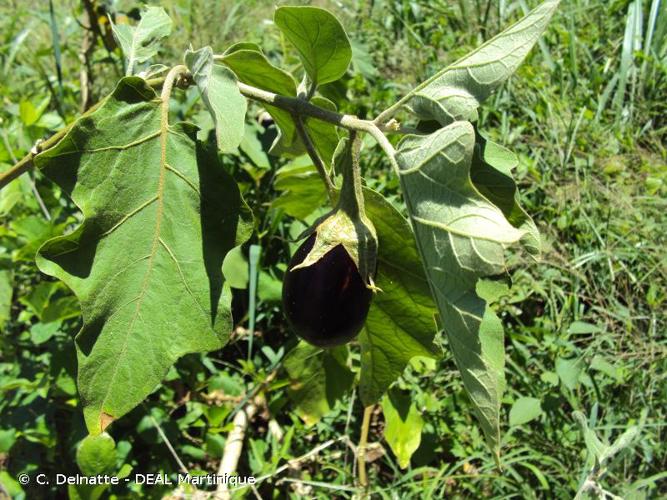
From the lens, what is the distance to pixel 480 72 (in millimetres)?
667

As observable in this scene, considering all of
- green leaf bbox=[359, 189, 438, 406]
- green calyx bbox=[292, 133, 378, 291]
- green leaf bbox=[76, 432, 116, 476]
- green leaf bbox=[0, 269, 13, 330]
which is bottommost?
green leaf bbox=[76, 432, 116, 476]

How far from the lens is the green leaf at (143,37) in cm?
92

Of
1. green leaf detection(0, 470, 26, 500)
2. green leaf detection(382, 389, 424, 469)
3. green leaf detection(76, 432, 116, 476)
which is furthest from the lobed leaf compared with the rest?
green leaf detection(0, 470, 26, 500)

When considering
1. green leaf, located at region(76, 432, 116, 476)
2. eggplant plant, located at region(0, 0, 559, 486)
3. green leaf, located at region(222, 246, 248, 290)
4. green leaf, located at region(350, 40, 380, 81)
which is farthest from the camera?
green leaf, located at region(350, 40, 380, 81)

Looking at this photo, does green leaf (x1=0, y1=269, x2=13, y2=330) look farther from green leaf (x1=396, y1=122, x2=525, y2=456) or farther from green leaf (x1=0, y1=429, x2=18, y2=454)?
green leaf (x1=396, y1=122, x2=525, y2=456)

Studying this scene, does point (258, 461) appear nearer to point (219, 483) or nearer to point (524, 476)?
point (219, 483)

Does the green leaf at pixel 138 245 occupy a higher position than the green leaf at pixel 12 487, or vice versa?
the green leaf at pixel 138 245

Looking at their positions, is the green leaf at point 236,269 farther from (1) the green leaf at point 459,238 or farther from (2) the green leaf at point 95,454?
(1) the green leaf at point 459,238

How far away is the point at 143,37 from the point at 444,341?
39.1 inches

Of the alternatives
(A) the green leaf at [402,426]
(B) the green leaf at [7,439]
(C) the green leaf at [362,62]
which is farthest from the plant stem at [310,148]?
(C) the green leaf at [362,62]

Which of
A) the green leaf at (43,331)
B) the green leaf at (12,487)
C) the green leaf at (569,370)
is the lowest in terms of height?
the green leaf at (569,370)

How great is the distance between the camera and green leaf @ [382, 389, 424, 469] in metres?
1.32

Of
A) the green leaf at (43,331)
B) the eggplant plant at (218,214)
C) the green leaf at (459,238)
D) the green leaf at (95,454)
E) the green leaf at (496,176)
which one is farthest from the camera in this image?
the green leaf at (43,331)

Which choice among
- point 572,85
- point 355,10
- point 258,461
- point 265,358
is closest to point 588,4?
point 572,85
